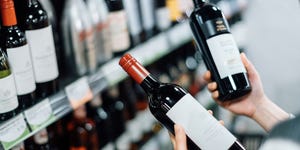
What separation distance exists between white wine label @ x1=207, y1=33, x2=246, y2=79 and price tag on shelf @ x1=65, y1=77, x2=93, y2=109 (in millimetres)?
446

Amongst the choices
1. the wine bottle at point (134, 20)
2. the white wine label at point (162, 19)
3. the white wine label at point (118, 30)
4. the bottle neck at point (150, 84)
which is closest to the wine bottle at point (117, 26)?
the white wine label at point (118, 30)

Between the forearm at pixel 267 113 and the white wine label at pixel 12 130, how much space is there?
30.6 inches

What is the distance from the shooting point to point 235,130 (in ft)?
11.1

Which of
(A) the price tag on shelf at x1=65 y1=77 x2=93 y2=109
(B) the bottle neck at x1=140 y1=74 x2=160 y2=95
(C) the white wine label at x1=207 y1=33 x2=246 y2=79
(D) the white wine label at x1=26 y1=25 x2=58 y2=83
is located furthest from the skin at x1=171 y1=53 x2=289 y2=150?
(D) the white wine label at x1=26 y1=25 x2=58 y2=83

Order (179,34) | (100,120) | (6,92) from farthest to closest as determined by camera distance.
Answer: (179,34) → (100,120) → (6,92)

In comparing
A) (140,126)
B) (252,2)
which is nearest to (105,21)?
(140,126)

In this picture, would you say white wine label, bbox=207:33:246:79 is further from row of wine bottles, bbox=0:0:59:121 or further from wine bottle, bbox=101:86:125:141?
wine bottle, bbox=101:86:125:141

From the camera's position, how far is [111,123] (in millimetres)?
2066

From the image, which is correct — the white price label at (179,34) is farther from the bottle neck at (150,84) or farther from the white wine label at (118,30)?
the bottle neck at (150,84)

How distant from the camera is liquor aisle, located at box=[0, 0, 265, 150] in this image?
1368 mm

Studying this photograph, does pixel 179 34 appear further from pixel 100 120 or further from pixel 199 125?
pixel 199 125

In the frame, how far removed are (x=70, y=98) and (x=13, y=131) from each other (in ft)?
0.94

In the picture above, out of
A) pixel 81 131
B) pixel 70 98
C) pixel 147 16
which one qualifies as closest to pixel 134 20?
pixel 147 16

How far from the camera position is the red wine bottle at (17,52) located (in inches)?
52.0
